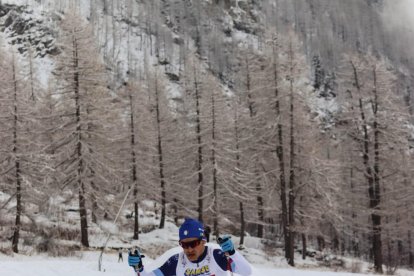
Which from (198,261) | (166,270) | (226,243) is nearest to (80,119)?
(166,270)

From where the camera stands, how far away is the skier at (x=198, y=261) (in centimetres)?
444

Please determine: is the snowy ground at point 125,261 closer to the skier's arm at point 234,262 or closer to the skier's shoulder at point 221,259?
the skier's arm at point 234,262

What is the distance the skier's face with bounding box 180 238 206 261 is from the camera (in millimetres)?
4430

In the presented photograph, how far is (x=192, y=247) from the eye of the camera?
14.7ft

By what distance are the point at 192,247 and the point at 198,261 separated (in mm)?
347

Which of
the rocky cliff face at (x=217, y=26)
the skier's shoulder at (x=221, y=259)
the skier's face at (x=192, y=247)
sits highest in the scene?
the rocky cliff face at (x=217, y=26)

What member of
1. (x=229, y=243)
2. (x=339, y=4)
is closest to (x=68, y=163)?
(x=229, y=243)

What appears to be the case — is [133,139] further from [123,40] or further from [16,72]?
[123,40]

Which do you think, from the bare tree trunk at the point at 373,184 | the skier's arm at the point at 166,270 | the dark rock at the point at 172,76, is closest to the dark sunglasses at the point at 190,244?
the skier's arm at the point at 166,270

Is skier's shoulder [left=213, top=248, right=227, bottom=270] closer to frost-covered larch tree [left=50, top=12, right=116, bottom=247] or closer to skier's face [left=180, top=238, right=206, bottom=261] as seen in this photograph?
skier's face [left=180, top=238, right=206, bottom=261]

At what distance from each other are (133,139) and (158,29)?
10205 centimetres

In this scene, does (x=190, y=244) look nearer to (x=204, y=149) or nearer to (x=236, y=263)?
(x=236, y=263)

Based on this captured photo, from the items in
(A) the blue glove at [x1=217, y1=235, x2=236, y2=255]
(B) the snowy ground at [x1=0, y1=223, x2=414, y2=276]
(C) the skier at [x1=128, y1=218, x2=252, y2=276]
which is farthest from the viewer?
(B) the snowy ground at [x1=0, y1=223, x2=414, y2=276]

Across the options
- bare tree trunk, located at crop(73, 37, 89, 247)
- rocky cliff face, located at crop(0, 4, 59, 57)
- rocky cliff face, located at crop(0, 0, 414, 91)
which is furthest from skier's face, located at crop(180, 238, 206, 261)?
rocky cliff face, located at crop(0, 4, 59, 57)
